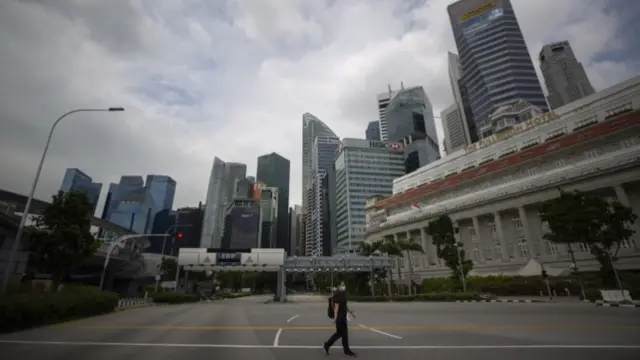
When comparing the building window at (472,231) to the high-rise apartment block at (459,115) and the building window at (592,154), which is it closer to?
the building window at (592,154)

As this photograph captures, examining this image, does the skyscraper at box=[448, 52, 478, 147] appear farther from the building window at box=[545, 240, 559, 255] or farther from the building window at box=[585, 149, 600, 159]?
the building window at box=[545, 240, 559, 255]

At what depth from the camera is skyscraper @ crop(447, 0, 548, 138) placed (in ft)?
432

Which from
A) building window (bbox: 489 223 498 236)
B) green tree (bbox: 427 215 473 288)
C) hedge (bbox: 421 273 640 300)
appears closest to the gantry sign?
green tree (bbox: 427 215 473 288)

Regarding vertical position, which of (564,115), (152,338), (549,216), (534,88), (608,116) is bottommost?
(152,338)

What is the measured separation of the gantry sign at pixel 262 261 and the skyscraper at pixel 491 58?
97566mm

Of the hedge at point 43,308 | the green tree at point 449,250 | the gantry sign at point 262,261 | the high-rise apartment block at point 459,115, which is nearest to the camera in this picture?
the hedge at point 43,308

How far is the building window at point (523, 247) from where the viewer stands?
47.9m

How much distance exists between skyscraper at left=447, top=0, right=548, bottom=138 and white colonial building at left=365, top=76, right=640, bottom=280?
67349mm

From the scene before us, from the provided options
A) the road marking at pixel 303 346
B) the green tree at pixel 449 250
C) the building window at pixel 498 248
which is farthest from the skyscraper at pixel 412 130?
the road marking at pixel 303 346

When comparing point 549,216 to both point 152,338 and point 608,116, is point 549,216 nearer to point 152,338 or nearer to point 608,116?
point 608,116

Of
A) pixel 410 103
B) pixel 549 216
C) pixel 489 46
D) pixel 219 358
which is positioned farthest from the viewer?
pixel 410 103

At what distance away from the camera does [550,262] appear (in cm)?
4359

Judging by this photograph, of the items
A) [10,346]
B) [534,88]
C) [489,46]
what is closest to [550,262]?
[10,346]

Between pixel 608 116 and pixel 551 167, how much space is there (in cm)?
1321
